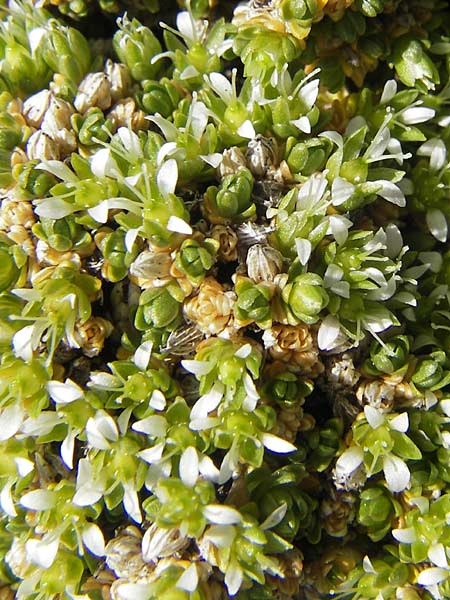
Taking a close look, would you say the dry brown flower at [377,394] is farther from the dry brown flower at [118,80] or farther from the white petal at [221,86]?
the dry brown flower at [118,80]

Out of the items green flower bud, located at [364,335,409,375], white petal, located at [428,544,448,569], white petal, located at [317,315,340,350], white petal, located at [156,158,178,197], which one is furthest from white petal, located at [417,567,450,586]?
white petal, located at [156,158,178,197]

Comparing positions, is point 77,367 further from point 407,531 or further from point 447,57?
point 447,57

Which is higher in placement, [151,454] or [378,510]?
[151,454]

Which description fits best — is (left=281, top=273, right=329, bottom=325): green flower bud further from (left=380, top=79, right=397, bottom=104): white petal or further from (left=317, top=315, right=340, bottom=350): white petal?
(left=380, top=79, right=397, bottom=104): white petal

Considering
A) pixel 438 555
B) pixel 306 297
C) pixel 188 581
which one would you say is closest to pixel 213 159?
pixel 306 297

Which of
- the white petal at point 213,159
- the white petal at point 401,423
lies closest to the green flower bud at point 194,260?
the white petal at point 213,159

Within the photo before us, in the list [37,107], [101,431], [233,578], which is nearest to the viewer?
[233,578]

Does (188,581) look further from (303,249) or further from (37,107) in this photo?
(37,107)
